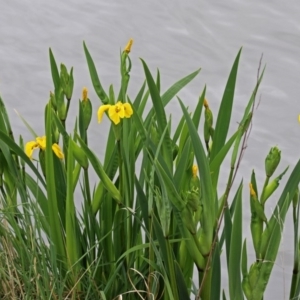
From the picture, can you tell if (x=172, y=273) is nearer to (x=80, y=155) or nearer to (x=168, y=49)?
(x=80, y=155)

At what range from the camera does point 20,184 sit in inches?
49.0

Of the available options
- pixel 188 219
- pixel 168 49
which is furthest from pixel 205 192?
pixel 168 49

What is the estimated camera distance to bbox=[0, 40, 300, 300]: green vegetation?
1.02 m

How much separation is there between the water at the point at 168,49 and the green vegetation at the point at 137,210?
1.00 metres

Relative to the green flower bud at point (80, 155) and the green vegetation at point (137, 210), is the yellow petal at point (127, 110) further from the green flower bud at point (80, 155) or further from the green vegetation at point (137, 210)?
the green flower bud at point (80, 155)

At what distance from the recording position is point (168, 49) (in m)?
2.62

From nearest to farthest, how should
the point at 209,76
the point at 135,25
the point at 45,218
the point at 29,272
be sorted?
the point at 29,272
the point at 45,218
the point at 209,76
the point at 135,25

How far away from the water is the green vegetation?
3.27 feet

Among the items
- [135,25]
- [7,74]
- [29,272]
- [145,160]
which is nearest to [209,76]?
[135,25]

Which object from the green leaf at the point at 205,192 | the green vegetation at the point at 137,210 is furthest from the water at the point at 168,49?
the green leaf at the point at 205,192

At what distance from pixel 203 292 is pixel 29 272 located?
0.88 ft

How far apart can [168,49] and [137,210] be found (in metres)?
1.44

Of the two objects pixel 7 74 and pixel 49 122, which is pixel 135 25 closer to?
pixel 7 74

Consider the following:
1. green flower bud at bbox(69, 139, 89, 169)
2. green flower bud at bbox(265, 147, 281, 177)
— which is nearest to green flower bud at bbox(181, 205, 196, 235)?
green flower bud at bbox(265, 147, 281, 177)
